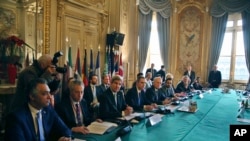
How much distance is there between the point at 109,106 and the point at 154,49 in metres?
6.41

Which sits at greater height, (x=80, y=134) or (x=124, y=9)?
(x=124, y=9)

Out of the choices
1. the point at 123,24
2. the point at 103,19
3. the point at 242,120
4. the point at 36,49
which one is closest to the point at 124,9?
the point at 123,24

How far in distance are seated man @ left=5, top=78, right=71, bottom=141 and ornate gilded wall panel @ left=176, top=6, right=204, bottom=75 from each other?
7.31 m

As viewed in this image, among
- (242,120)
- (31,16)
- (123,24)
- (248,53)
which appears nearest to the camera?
(242,120)

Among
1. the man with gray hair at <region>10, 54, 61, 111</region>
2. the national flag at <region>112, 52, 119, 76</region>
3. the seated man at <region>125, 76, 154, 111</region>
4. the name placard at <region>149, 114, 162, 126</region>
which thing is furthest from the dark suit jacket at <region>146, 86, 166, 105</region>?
the national flag at <region>112, 52, 119, 76</region>

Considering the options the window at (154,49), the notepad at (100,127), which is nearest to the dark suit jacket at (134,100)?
the notepad at (100,127)

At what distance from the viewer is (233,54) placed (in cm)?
796

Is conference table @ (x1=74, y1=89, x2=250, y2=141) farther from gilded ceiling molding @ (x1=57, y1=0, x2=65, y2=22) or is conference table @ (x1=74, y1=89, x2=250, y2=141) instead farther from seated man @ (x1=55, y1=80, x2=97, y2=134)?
gilded ceiling molding @ (x1=57, y1=0, x2=65, y2=22)

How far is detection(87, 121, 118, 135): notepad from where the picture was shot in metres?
2.05

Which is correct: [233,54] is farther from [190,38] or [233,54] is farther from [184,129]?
[184,129]

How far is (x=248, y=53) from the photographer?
7582 millimetres

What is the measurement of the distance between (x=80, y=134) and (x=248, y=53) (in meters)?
7.38

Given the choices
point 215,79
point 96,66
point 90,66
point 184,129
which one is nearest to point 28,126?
point 184,129

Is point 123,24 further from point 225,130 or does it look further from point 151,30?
point 225,130
